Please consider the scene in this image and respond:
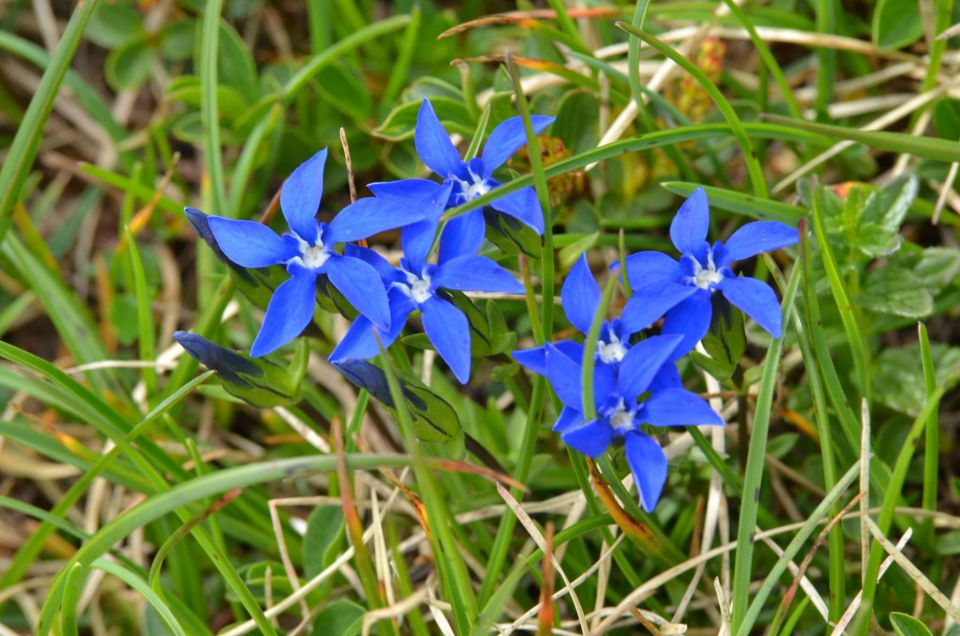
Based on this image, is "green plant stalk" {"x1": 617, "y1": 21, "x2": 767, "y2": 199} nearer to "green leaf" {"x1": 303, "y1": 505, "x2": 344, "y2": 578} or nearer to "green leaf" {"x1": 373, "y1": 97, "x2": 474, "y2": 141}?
"green leaf" {"x1": 373, "y1": 97, "x2": 474, "y2": 141}

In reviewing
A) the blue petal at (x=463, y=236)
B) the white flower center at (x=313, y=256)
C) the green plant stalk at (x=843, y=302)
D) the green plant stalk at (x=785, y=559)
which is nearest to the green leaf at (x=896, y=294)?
the green plant stalk at (x=843, y=302)

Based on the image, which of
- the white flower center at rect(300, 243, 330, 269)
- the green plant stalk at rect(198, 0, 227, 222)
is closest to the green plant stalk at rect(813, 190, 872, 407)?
the white flower center at rect(300, 243, 330, 269)

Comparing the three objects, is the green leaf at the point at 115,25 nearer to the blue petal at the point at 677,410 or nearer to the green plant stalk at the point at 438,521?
the green plant stalk at the point at 438,521

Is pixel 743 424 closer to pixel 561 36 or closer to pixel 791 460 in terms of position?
pixel 791 460

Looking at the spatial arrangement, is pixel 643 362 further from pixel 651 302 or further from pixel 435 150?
pixel 435 150

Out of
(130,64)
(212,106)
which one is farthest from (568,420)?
(130,64)

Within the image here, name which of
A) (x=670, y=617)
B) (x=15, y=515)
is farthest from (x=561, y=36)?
(x=15, y=515)

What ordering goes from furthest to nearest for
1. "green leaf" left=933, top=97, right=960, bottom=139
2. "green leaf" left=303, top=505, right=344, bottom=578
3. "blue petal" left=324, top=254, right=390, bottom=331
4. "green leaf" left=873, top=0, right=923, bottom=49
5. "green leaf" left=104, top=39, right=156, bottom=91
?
"green leaf" left=104, top=39, right=156, bottom=91 → "green leaf" left=873, top=0, right=923, bottom=49 → "green leaf" left=933, top=97, right=960, bottom=139 → "green leaf" left=303, top=505, right=344, bottom=578 → "blue petal" left=324, top=254, right=390, bottom=331
